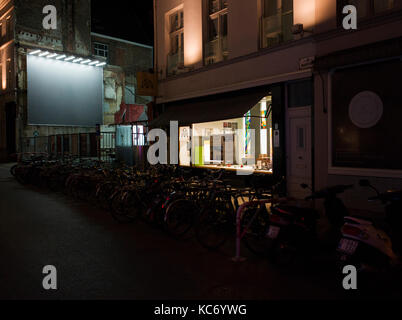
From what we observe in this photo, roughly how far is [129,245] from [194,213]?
56.1 inches

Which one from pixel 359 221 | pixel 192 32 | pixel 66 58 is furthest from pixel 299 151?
pixel 66 58

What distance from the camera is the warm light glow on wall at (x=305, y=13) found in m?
9.64

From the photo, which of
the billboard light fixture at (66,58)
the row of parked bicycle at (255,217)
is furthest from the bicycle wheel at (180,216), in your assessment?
the billboard light fixture at (66,58)

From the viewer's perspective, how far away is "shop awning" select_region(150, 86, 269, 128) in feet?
36.1

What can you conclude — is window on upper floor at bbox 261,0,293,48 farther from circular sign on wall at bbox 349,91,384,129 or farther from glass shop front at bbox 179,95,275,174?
circular sign on wall at bbox 349,91,384,129

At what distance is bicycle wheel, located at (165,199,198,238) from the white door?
175 inches

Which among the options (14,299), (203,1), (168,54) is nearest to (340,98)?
(203,1)

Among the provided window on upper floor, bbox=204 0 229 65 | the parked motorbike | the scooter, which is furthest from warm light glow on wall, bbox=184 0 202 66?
the scooter

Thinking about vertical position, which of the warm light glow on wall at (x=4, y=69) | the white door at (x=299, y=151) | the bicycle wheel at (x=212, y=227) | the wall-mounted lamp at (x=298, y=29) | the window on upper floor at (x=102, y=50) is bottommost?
the bicycle wheel at (x=212, y=227)

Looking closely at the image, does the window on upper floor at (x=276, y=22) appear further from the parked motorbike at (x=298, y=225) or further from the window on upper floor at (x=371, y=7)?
the parked motorbike at (x=298, y=225)

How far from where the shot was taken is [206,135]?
14.2m

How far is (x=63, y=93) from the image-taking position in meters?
29.4

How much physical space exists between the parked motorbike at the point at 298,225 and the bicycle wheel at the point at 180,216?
7.30 feet
